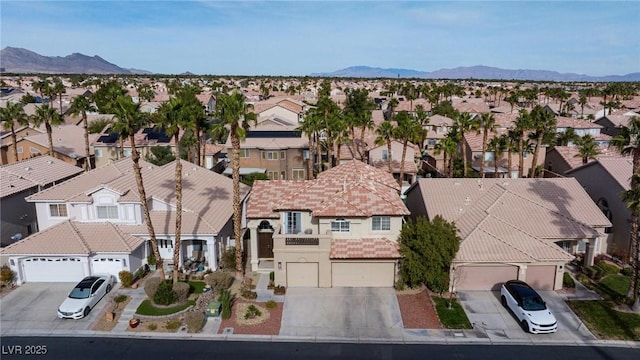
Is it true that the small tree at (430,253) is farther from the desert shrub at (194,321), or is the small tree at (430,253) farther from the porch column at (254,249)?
the desert shrub at (194,321)

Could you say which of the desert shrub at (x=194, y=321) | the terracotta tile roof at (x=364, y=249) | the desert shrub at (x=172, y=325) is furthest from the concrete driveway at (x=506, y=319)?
the desert shrub at (x=172, y=325)

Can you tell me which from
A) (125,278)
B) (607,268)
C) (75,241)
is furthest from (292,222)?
(607,268)

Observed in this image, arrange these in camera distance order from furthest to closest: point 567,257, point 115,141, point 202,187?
point 115,141 < point 202,187 < point 567,257

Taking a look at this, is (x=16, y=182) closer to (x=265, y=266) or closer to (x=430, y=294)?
(x=265, y=266)

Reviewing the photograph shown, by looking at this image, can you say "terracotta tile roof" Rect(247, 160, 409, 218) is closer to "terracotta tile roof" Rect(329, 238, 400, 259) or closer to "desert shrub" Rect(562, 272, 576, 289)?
"terracotta tile roof" Rect(329, 238, 400, 259)

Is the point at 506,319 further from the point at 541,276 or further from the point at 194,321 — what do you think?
the point at 194,321

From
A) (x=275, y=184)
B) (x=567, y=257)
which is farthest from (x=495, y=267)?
(x=275, y=184)
